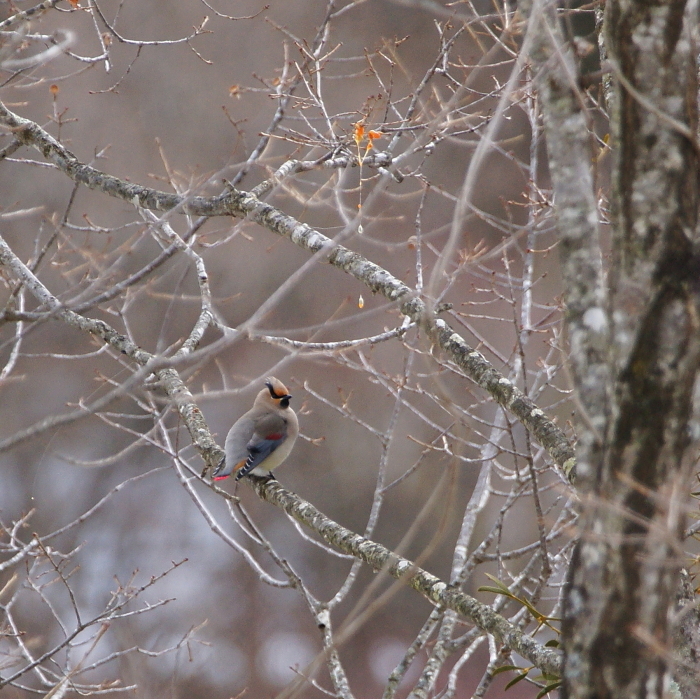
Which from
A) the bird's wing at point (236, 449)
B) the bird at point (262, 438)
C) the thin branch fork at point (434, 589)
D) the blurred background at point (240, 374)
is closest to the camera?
the thin branch fork at point (434, 589)

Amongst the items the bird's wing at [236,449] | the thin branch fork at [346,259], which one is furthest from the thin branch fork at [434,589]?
the bird's wing at [236,449]

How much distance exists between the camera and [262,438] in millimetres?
5359

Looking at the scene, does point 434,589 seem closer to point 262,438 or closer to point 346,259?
point 346,259

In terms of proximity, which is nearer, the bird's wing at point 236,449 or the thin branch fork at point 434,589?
the thin branch fork at point 434,589

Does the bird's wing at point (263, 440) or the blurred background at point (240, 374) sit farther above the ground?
the blurred background at point (240, 374)

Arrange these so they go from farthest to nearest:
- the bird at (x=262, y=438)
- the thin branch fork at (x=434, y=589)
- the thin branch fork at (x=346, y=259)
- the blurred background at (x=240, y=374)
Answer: the blurred background at (x=240, y=374)
the bird at (x=262, y=438)
the thin branch fork at (x=346, y=259)
the thin branch fork at (x=434, y=589)

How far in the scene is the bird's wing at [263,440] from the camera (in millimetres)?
5028

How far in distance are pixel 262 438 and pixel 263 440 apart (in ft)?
0.09

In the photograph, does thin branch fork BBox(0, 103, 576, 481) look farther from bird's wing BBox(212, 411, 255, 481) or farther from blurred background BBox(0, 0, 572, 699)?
blurred background BBox(0, 0, 572, 699)

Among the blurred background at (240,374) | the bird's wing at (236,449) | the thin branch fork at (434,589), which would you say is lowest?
the thin branch fork at (434,589)

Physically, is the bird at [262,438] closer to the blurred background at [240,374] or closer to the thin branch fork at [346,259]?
the thin branch fork at [346,259]

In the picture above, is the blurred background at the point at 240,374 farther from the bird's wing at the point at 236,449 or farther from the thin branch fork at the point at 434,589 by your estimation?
the thin branch fork at the point at 434,589

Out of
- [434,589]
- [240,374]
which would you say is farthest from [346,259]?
[240,374]

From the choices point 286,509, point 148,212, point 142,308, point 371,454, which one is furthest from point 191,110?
point 286,509
